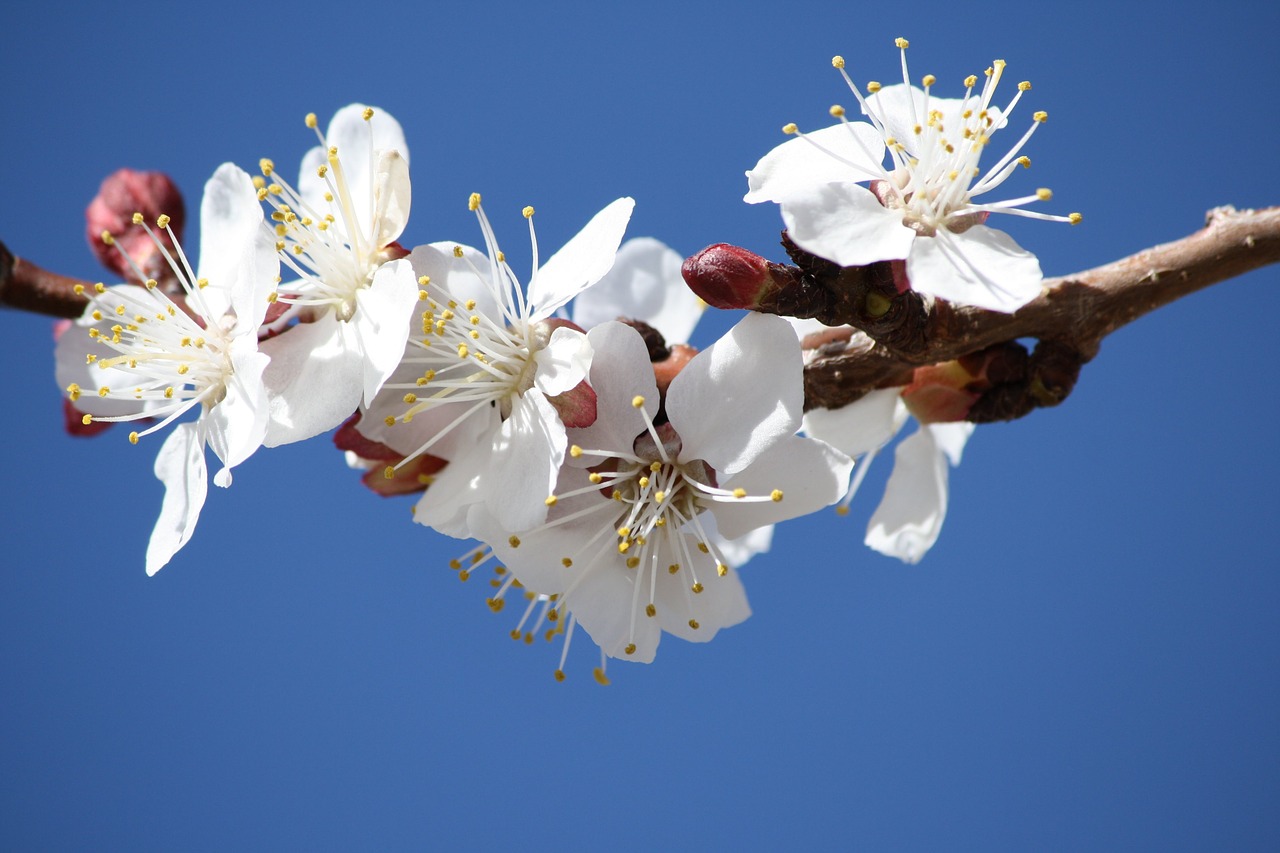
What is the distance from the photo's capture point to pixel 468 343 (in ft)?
2.79

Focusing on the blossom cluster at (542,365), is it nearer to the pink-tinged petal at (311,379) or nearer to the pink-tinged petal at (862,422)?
the pink-tinged petal at (311,379)

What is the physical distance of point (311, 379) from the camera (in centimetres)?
81

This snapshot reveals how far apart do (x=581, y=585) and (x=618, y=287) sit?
0.43 meters

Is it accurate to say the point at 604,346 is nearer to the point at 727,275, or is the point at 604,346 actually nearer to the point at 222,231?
the point at 727,275

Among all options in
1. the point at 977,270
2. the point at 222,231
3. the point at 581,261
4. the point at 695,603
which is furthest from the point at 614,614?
the point at 222,231

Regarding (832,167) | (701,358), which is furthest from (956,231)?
(701,358)

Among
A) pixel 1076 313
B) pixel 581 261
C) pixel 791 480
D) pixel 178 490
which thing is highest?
pixel 1076 313

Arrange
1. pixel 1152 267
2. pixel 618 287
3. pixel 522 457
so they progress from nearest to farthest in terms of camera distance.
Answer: pixel 522 457, pixel 1152 267, pixel 618 287

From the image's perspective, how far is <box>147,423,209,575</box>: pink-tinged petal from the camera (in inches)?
33.1

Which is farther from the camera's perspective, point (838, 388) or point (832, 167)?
point (838, 388)

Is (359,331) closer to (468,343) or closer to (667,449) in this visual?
(468,343)

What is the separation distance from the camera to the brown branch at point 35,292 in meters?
1.02

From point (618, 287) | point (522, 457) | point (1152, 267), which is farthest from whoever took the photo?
point (618, 287)

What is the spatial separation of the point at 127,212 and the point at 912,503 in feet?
2.95
